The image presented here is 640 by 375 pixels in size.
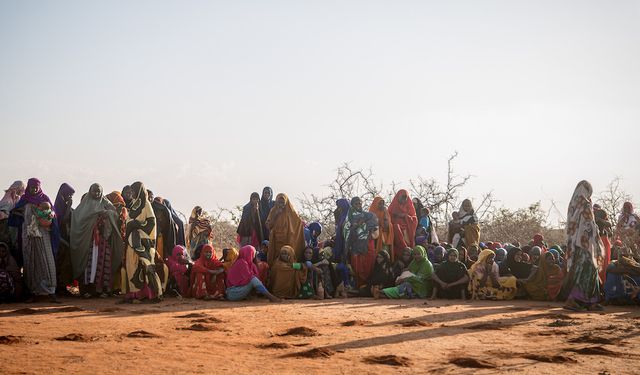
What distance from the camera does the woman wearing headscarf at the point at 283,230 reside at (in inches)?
447

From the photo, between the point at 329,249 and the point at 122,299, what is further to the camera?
the point at 329,249

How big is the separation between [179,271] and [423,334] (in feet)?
16.5

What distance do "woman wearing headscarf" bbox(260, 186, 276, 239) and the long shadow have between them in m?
5.26

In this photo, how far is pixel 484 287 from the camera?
10.9 metres

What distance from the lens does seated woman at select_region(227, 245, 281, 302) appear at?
10188 mm

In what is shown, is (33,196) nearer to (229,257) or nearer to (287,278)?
(229,257)

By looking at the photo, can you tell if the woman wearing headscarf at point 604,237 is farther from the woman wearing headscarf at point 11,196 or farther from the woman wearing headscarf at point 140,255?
the woman wearing headscarf at point 11,196

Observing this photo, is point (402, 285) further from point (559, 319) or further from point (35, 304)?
point (35, 304)

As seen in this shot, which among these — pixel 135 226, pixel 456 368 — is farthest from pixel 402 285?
pixel 456 368

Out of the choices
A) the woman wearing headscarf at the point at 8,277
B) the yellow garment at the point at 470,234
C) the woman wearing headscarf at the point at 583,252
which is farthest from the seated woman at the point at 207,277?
the woman wearing headscarf at the point at 583,252

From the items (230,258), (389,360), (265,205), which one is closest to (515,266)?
(265,205)

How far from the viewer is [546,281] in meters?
10.9

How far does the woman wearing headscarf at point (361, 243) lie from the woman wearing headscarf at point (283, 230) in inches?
35.7

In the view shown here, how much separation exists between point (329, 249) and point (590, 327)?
481 centimetres
